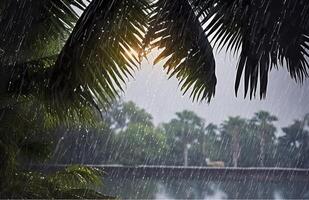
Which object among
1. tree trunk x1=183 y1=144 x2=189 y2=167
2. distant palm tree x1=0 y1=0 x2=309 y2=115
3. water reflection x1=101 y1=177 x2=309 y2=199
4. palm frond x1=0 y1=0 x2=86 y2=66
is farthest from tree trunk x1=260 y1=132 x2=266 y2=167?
distant palm tree x1=0 y1=0 x2=309 y2=115

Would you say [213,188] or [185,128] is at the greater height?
[185,128]

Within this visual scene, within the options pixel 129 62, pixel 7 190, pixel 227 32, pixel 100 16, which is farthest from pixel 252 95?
pixel 7 190

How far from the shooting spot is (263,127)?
18219mm

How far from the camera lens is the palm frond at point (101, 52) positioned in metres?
2.31

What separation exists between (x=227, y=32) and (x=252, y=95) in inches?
14.8

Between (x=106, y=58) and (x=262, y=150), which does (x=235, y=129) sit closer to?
(x=262, y=150)

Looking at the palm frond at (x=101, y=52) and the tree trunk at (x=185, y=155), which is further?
the tree trunk at (x=185, y=155)

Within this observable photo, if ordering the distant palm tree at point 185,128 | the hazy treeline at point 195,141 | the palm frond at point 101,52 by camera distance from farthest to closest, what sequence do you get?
the distant palm tree at point 185,128, the hazy treeline at point 195,141, the palm frond at point 101,52

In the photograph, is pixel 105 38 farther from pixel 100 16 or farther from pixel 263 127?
pixel 263 127

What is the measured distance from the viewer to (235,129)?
1870 cm

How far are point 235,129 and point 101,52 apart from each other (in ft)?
55.2

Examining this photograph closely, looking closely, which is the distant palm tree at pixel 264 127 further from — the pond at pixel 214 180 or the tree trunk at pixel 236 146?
the pond at pixel 214 180

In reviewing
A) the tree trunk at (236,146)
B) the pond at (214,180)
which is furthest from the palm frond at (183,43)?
the tree trunk at (236,146)

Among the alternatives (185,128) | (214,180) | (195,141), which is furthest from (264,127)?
(214,180)
